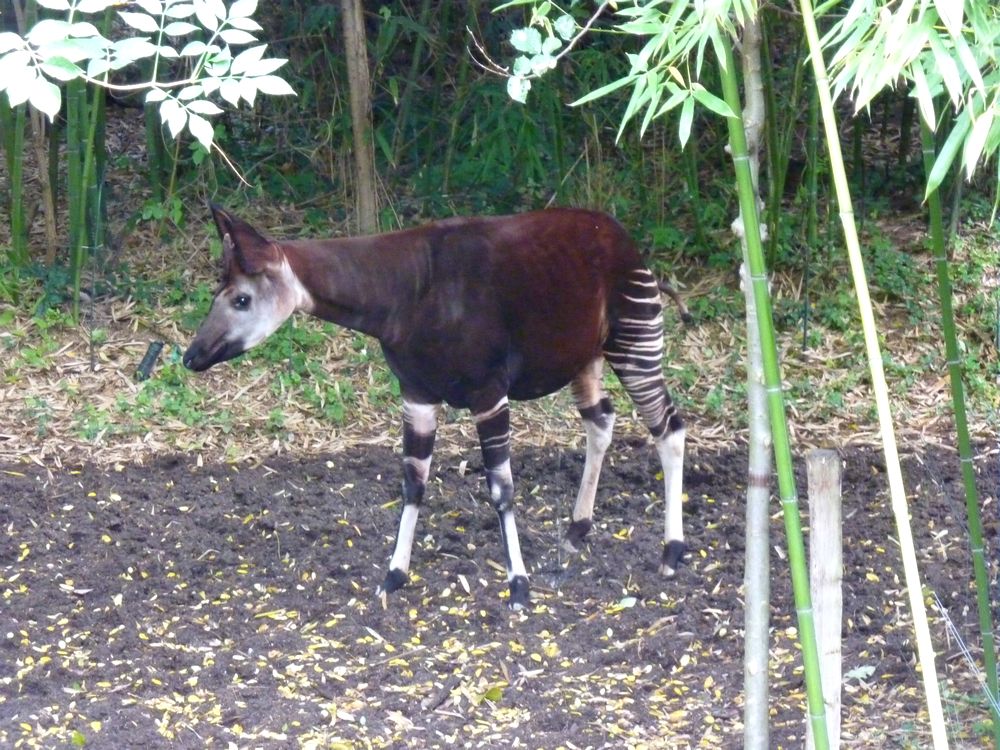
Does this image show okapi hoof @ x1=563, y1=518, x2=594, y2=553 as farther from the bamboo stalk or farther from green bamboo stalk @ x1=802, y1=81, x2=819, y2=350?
green bamboo stalk @ x1=802, y1=81, x2=819, y2=350

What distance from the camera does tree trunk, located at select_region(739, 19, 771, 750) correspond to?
227 centimetres

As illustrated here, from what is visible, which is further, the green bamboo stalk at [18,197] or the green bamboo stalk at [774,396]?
the green bamboo stalk at [18,197]

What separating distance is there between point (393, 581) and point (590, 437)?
0.87m

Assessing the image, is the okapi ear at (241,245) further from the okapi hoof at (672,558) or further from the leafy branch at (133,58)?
the okapi hoof at (672,558)

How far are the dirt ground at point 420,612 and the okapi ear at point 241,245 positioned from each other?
1105mm

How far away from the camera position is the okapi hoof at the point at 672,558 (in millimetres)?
3945

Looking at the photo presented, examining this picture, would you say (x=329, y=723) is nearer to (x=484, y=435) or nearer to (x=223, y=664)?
(x=223, y=664)

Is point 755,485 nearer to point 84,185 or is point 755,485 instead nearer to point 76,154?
point 84,185

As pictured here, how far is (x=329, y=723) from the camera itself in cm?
307

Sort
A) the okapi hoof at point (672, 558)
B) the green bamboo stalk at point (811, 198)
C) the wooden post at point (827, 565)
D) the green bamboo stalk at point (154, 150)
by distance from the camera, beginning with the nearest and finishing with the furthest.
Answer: the wooden post at point (827, 565) < the okapi hoof at point (672, 558) < the green bamboo stalk at point (811, 198) < the green bamboo stalk at point (154, 150)

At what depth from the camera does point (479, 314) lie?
3621 mm

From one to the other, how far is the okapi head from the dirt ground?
0.87 meters

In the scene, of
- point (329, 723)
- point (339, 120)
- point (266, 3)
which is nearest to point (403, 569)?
point (329, 723)

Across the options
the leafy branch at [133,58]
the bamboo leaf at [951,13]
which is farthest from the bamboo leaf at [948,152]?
the leafy branch at [133,58]
